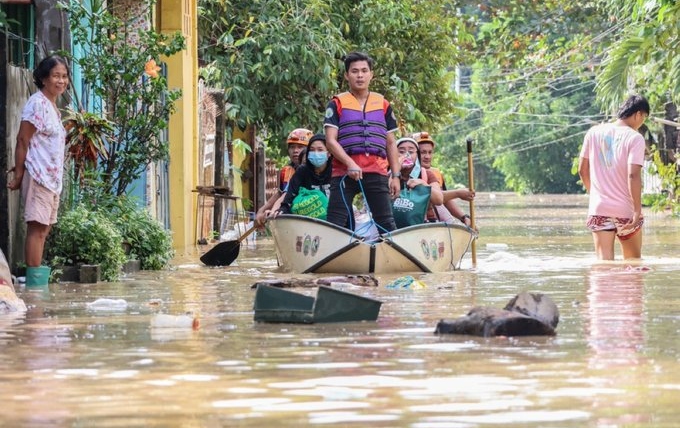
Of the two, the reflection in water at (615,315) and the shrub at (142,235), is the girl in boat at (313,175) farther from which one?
the reflection in water at (615,315)

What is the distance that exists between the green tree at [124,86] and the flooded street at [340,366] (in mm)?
3711

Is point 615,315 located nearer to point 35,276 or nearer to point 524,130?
point 35,276

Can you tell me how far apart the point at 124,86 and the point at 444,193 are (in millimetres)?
3425

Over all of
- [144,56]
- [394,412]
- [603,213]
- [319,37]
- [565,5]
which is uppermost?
[565,5]

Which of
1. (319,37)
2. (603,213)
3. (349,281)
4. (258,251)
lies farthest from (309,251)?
(319,37)

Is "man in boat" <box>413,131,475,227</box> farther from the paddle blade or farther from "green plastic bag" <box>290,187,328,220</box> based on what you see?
the paddle blade

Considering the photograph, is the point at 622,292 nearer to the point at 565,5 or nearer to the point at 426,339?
the point at 426,339

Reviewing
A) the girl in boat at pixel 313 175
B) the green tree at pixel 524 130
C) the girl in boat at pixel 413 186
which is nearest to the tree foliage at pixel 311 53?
the girl in boat at pixel 413 186

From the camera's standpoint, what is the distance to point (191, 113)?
22594 millimetres

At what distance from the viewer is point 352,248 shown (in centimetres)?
1448

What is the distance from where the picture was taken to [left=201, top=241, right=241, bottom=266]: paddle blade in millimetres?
16969

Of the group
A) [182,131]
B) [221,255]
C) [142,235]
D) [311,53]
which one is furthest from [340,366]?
[311,53]

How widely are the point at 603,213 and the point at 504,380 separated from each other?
8877mm

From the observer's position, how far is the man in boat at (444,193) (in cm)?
1579
